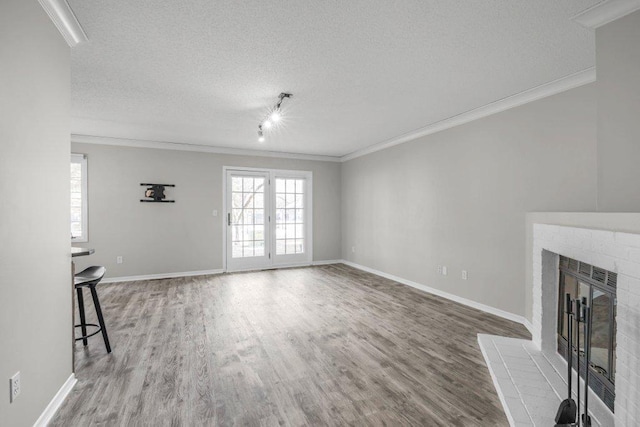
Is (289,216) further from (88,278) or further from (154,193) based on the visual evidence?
(88,278)

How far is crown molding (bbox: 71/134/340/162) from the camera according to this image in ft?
16.8

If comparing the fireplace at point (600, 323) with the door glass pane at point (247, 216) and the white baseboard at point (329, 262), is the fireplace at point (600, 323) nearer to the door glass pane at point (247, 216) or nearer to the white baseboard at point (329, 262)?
the white baseboard at point (329, 262)

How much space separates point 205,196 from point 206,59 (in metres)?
3.80

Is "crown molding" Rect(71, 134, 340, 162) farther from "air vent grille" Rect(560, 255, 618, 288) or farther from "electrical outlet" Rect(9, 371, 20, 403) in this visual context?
"air vent grille" Rect(560, 255, 618, 288)

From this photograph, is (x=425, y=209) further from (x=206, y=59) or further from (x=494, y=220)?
(x=206, y=59)

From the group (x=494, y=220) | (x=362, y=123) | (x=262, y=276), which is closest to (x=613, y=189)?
(x=494, y=220)

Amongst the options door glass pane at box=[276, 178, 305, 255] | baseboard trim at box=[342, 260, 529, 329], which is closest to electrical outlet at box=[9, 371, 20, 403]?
baseboard trim at box=[342, 260, 529, 329]

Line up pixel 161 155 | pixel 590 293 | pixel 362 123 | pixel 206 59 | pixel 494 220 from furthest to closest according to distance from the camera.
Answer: pixel 161 155 < pixel 362 123 < pixel 494 220 < pixel 206 59 < pixel 590 293

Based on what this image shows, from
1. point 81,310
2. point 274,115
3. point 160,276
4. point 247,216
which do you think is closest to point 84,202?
point 160,276

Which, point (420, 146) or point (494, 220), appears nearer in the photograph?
point (494, 220)

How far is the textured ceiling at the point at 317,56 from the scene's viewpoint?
1.92 metres

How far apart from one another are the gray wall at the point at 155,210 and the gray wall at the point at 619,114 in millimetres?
5300

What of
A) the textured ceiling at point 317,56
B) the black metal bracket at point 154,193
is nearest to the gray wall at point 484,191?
the textured ceiling at point 317,56

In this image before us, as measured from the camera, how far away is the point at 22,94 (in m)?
1.53
